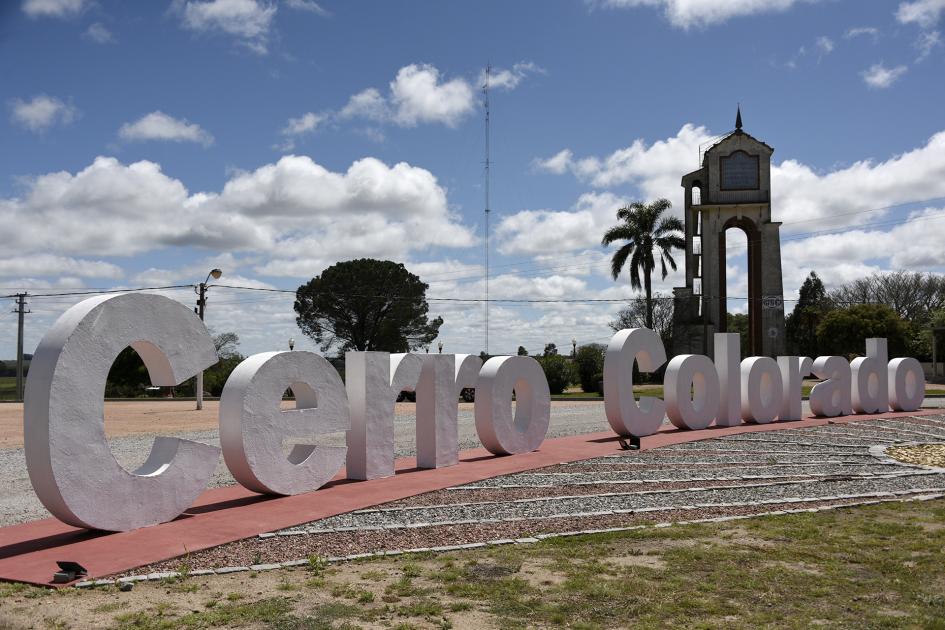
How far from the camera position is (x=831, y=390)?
2298 centimetres

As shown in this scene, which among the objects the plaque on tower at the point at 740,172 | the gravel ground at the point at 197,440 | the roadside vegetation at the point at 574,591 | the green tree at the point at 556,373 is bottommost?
the gravel ground at the point at 197,440

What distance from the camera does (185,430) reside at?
2327cm

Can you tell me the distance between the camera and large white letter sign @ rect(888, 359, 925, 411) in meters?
24.7

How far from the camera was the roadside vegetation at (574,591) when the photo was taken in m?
5.71

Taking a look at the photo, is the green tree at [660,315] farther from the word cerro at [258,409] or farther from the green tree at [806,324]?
the word cerro at [258,409]

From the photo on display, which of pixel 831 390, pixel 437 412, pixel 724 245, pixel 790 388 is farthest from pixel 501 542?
pixel 724 245

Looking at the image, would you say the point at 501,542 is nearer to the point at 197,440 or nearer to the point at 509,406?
the point at 509,406

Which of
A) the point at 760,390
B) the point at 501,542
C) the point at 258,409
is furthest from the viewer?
the point at 760,390

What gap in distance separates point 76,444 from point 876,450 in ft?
44.4

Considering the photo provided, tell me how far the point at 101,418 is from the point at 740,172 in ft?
149

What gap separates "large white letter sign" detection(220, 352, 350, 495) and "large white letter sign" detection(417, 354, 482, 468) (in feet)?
6.03

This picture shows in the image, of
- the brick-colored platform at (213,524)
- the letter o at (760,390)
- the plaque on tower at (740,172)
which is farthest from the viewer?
the plaque on tower at (740,172)

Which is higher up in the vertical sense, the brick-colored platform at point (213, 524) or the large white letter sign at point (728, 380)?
the large white letter sign at point (728, 380)

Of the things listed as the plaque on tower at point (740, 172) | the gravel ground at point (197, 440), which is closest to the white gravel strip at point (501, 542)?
the gravel ground at point (197, 440)
